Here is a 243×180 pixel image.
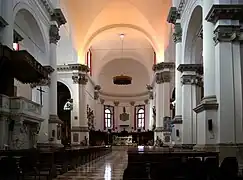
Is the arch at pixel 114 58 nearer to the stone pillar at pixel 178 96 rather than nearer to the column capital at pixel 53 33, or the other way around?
the column capital at pixel 53 33

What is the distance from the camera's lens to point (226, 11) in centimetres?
1131

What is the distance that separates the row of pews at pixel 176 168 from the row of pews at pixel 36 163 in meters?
2.21

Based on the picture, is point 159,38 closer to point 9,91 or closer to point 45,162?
point 9,91

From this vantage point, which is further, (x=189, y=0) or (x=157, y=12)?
(x=157, y=12)

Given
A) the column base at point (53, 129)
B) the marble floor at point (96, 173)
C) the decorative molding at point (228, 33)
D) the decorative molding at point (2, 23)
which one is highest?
the decorative molding at point (2, 23)

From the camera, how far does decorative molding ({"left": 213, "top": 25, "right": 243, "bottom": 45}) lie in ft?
37.5

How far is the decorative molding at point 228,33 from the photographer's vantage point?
11430mm

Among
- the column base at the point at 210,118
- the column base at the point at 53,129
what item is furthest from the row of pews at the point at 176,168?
the column base at the point at 53,129

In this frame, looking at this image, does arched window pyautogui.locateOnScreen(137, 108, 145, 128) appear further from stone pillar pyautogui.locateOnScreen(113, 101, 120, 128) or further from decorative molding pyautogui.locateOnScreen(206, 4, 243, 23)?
decorative molding pyautogui.locateOnScreen(206, 4, 243, 23)

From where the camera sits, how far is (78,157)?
15.9 metres

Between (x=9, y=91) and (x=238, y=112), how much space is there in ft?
23.5

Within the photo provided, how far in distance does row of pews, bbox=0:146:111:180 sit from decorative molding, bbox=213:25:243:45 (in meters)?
5.81

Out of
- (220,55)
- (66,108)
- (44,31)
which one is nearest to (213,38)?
(220,55)

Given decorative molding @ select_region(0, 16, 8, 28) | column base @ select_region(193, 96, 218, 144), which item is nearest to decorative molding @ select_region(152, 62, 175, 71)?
column base @ select_region(193, 96, 218, 144)
